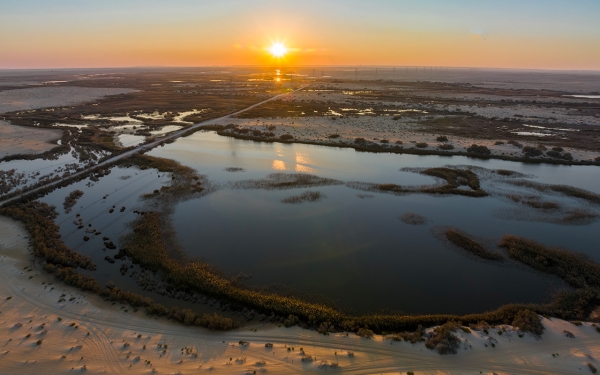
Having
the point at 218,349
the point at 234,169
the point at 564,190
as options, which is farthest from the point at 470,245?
the point at 234,169

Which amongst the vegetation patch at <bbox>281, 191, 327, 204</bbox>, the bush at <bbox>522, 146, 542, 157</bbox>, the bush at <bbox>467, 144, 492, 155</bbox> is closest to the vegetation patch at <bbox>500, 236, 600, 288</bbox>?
the vegetation patch at <bbox>281, 191, 327, 204</bbox>

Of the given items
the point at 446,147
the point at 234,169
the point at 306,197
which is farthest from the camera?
the point at 446,147

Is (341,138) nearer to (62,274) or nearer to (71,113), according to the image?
(62,274)

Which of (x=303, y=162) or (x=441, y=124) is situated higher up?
(x=441, y=124)

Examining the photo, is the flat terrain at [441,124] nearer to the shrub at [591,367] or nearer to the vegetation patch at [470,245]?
the vegetation patch at [470,245]

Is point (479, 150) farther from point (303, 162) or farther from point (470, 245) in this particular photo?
point (470, 245)

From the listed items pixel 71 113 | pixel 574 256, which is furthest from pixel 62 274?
pixel 71 113

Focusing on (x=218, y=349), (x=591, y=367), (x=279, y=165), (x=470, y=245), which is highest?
(x=279, y=165)
